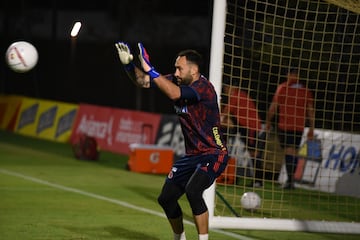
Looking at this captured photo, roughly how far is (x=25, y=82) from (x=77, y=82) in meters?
2.48

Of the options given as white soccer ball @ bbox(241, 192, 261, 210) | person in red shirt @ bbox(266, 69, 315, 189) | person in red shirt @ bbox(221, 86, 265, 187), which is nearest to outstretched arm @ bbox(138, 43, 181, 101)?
person in red shirt @ bbox(221, 86, 265, 187)

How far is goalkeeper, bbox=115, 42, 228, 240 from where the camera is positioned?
10.7 m

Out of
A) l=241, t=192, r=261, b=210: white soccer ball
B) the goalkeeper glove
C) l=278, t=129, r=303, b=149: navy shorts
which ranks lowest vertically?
l=241, t=192, r=261, b=210: white soccer ball

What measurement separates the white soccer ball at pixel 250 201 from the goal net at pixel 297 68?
142mm

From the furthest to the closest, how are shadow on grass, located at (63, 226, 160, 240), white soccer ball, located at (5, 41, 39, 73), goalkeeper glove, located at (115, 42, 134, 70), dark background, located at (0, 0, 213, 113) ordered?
dark background, located at (0, 0, 213, 113) < white soccer ball, located at (5, 41, 39, 73) < shadow on grass, located at (63, 226, 160, 240) < goalkeeper glove, located at (115, 42, 134, 70)

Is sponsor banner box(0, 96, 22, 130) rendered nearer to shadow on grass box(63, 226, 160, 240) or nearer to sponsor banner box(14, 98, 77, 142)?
sponsor banner box(14, 98, 77, 142)

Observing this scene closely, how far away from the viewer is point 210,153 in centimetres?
1094

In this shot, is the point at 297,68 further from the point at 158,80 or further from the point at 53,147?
the point at 53,147

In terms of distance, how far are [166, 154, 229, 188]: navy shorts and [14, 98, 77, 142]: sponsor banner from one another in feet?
55.1

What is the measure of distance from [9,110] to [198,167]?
2101 cm

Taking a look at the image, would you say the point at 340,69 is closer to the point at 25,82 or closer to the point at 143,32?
the point at 143,32

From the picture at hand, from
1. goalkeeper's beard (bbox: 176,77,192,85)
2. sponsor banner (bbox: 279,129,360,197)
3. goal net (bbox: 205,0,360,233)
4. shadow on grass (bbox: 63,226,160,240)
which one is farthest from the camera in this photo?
sponsor banner (bbox: 279,129,360,197)

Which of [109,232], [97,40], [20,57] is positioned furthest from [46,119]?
[109,232]

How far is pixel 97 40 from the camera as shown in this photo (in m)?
39.4
